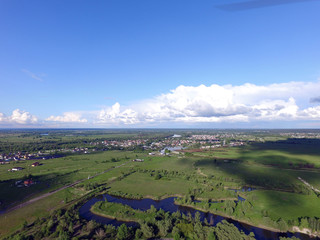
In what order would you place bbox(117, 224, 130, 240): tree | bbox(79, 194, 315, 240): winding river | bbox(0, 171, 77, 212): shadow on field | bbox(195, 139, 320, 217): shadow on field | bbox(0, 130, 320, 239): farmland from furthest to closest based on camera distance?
bbox(0, 171, 77, 212): shadow on field → bbox(195, 139, 320, 217): shadow on field → bbox(0, 130, 320, 239): farmland → bbox(79, 194, 315, 240): winding river → bbox(117, 224, 130, 240): tree

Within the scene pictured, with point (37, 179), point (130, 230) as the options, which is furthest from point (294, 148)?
point (37, 179)

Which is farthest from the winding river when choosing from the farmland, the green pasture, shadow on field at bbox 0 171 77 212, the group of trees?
the green pasture

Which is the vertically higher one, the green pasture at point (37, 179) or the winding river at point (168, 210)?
the green pasture at point (37, 179)

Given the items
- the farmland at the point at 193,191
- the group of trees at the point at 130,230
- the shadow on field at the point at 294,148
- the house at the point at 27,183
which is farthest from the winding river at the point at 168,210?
the shadow on field at the point at 294,148

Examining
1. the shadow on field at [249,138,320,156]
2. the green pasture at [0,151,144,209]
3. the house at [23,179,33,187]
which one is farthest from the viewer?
the shadow on field at [249,138,320,156]

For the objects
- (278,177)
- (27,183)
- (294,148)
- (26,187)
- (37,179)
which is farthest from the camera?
(294,148)

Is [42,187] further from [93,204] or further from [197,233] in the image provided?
[197,233]

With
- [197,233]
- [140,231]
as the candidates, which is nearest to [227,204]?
[197,233]

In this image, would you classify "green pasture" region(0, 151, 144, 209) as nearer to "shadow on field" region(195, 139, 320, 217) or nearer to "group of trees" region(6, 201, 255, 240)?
"group of trees" region(6, 201, 255, 240)

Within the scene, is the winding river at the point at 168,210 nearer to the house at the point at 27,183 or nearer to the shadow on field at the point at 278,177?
the shadow on field at the point at 278,177

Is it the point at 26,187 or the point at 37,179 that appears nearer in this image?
the point at 26,187

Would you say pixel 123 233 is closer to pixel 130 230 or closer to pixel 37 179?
pixel 130 230
